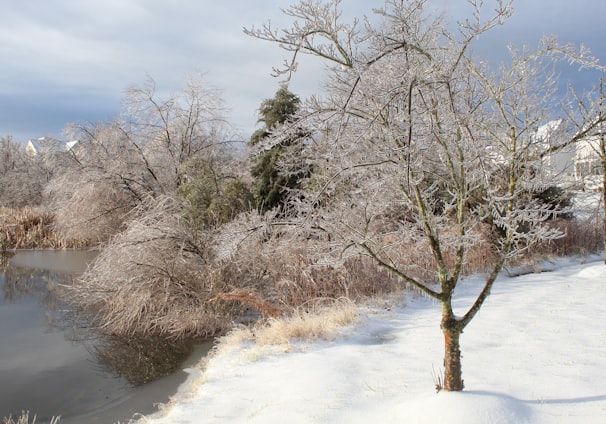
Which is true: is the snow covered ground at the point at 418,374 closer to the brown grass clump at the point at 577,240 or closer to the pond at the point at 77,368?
the pond at the point at 77,368

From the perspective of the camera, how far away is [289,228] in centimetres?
376

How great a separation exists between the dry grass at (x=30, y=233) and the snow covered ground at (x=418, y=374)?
15885 mm

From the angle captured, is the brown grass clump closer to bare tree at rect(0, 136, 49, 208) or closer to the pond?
the pond

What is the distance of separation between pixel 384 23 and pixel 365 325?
4.71 metres

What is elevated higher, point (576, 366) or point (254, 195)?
point (254, 195)

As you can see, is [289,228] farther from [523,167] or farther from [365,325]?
[365,325]

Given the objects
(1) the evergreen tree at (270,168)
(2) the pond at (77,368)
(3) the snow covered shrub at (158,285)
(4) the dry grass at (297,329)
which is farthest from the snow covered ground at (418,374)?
(1) the evergreen tree at (270,168)

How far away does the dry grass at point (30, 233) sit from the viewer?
19.9m

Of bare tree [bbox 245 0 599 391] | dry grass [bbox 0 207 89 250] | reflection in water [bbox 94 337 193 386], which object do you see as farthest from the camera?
dry grass [bbox 0 207 89 250]

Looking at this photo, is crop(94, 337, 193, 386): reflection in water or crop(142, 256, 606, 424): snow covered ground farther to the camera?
crop(94, 337, 193, 386): reflection in water

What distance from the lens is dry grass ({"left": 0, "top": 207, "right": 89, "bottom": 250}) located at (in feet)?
65.4

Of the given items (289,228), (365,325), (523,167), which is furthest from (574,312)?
(289,228)

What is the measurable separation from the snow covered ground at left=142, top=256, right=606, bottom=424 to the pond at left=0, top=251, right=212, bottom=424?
2.17 feet

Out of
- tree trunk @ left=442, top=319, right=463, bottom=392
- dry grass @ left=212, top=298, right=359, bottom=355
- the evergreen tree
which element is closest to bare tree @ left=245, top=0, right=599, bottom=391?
tree trunk @ left=442, top=319, right=463, bottom=392
